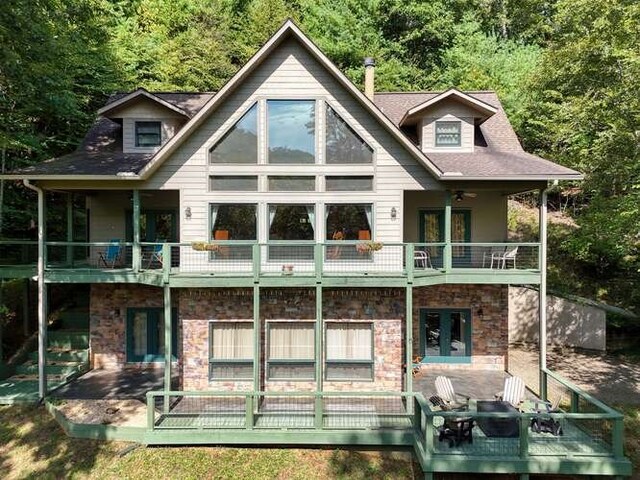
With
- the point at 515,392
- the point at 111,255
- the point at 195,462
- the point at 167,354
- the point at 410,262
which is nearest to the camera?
the point at 195,462

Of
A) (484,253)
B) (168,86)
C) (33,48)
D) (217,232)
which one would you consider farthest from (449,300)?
(168,86)

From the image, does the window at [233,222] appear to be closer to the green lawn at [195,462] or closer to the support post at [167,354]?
the support post at [167,354]

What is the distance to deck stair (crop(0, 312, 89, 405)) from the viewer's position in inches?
460

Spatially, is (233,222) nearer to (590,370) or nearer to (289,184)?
(289,184)

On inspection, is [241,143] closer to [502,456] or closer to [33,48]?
[33,48]

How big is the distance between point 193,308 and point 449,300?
815 cm

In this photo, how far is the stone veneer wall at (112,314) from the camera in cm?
1362

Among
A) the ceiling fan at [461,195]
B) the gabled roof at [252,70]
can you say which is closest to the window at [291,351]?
the gabled roof at [252,70]

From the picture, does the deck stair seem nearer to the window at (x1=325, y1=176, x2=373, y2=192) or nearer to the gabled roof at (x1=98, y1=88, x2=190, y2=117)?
the gabled roof at (x1=98, y1=88, x2=190, y2=117)

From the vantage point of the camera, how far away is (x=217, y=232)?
467 inches

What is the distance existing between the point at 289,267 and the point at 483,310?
22.0 ft

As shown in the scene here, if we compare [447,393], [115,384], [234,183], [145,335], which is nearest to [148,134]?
[234,183]

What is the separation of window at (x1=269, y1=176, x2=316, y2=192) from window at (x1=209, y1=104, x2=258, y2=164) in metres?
0.82

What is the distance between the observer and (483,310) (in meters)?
13.3
